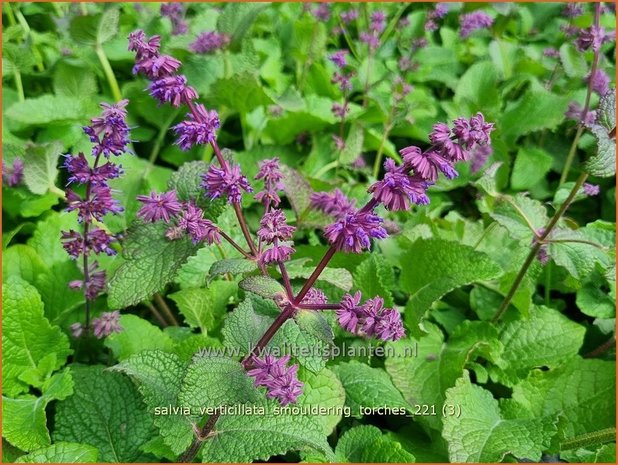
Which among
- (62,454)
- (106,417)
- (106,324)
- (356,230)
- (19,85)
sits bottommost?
(106,417)

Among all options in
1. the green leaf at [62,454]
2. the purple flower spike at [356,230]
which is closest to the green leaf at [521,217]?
the purple flower spike at [356,230]

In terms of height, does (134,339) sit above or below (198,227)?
below

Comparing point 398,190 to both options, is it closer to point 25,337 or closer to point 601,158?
point 601,158

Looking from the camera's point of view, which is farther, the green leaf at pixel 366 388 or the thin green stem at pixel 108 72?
the thin green stem at pixel 108 72

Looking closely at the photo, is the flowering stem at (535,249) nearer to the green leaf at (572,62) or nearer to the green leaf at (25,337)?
the green leaf at (572,62)

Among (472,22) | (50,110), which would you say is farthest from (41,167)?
(472,22)

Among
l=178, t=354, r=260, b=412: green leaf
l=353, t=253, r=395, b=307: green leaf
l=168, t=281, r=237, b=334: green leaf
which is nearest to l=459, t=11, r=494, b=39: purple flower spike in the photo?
A: l=353, t=253, r=395, b=307: green leaf

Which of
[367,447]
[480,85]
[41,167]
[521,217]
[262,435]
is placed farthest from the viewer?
[480,85]
